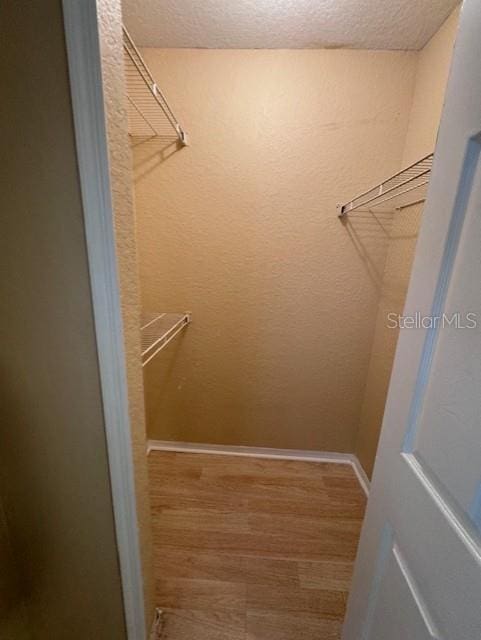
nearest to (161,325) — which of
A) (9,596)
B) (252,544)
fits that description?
(9,596)

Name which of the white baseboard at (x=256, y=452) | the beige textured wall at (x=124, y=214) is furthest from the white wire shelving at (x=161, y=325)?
the white baseboard at (x=256, y=452)

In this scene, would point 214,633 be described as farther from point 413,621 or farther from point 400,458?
point 400,458

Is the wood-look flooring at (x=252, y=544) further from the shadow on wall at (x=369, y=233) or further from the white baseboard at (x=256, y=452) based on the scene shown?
the shadow on wall at (x=369, y=233)

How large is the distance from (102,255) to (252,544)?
4.82 ft

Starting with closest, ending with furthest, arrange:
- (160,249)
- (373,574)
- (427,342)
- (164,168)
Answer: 1. (427,342)
2. (373,574)
3. (164,168)
4. (160,249)

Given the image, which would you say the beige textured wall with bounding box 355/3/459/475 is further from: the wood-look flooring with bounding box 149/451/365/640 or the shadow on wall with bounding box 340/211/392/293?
the wood-look flooring with bounding box 149/451/365/640

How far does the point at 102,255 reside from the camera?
1.70 feet

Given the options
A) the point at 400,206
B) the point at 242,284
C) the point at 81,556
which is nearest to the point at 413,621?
the point at 81,556

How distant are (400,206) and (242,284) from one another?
0.93 m

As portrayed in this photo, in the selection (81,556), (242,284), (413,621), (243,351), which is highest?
(242,284)

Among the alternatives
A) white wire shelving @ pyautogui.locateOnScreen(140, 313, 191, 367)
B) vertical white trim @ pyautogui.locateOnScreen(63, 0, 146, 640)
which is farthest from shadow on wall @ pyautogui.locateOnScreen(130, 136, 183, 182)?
vertical white trim @ pyautogui.locateOnScreen(63, 0, 146, 640)

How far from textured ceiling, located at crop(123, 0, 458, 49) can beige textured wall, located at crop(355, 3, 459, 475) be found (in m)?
0.12

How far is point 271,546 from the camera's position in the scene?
4.06ft

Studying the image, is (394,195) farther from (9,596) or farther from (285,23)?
(9,596)
